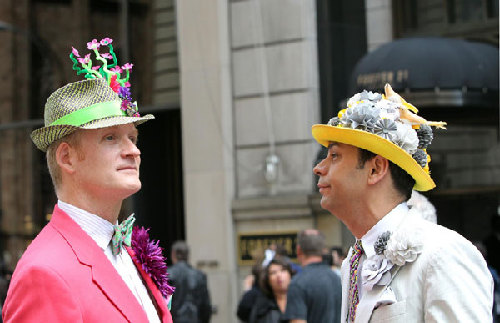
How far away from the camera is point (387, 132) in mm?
3941

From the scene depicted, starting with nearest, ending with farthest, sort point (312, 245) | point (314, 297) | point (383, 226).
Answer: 1. point (383, 226)
2. point (314, 297)
3. point (312, 245)

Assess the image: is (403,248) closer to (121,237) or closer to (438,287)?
(438,287)

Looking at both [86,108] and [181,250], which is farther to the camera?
[181,250]

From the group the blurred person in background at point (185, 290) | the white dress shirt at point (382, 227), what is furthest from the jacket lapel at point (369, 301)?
the blurred person in background at point (185, 290)

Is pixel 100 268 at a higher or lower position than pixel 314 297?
higher

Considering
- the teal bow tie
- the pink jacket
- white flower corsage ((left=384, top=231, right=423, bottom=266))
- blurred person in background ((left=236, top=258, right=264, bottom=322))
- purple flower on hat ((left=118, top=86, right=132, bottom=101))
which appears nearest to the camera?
the pink jacket

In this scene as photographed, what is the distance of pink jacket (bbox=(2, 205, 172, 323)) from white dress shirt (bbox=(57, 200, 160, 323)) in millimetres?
38

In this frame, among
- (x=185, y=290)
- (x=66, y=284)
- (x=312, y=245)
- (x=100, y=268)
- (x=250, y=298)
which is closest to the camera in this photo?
(x=66, y=284)

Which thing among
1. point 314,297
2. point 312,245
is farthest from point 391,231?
point 312,245

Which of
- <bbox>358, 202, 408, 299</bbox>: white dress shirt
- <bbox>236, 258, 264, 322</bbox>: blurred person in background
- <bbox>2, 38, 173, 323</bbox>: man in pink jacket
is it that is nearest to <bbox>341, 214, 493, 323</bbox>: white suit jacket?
<bbox>358, 202, 408, 299</bbox>: white dress shirt

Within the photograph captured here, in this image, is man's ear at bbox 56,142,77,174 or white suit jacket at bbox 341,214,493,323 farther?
man's ear at bbox 56,142,77,174

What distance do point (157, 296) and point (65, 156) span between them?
0.71m

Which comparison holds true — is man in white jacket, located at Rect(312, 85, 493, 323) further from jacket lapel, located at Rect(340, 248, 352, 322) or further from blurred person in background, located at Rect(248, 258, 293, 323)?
blurred person in background, located at Rect(248, 258, 293, 323)

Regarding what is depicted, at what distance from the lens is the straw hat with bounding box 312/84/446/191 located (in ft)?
12.9
